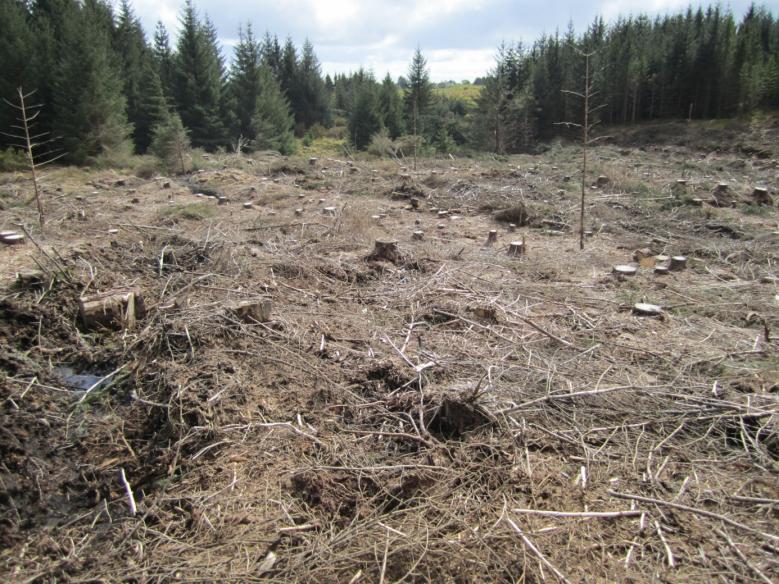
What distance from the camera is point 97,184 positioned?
43.3ft

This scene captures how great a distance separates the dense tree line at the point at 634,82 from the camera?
29.0 m

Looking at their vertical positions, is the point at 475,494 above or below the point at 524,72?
below

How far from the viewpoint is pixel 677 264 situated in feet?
21.0

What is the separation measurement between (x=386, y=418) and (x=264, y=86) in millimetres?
30292

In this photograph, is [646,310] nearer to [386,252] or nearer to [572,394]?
[572,394]

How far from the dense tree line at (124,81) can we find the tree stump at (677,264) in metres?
15.7

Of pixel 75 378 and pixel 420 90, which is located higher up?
pixel 420 90

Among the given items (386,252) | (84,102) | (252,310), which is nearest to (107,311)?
(252,310)

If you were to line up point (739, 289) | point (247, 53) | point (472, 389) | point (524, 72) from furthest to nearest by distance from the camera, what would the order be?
point (524, 72)
point (247, 53)
point (739, 289)
point (472, 389)

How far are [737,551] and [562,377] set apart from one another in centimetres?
147

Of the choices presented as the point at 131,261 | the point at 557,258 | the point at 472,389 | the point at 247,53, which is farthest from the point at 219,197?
the point at 247,53

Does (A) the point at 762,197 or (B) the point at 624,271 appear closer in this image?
(B) the point at 624,271

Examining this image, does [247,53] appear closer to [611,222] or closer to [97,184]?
[97,184]

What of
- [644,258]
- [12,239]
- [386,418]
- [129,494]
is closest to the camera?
[129,494]
